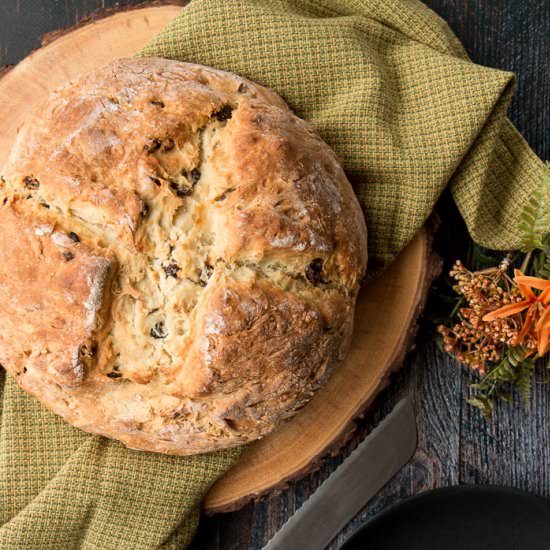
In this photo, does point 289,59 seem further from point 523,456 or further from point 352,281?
point 523,456

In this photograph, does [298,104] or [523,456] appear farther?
[523,456]

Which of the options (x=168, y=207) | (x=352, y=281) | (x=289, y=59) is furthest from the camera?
(x=289, y=59)

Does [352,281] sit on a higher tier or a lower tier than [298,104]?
lower

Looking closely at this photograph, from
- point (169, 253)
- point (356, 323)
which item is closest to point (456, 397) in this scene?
point (356, 323)

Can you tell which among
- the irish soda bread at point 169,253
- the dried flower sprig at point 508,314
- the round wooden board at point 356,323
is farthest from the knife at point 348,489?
the irish soda bread at point 169,253

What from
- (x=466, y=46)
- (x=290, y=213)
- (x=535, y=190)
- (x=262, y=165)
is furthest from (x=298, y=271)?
(x=466, y=46)

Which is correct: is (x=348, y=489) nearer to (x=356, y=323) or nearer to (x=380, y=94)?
(x=356, y=323)

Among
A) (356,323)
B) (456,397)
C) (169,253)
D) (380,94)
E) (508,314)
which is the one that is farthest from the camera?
(456,397)
